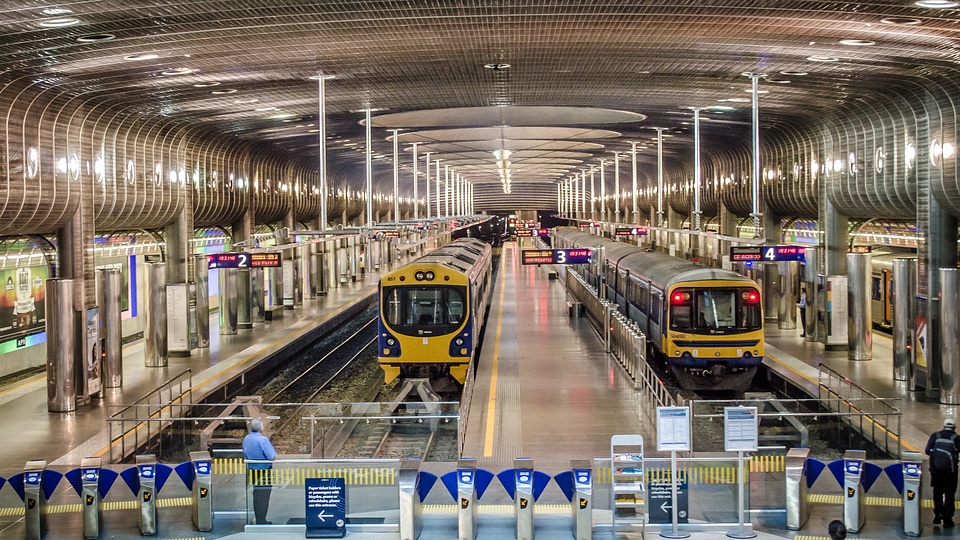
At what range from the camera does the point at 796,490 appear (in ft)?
34.4

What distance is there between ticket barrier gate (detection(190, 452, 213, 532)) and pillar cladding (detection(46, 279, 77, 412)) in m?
8.70

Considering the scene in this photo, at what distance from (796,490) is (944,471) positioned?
147 centimetres

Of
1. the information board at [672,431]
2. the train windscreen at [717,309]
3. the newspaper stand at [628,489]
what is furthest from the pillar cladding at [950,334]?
the newspaper stand at [628,489]

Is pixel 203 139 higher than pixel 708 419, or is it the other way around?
pixel 203 139

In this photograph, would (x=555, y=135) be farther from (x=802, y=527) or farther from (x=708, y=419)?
(x=802, y=527)

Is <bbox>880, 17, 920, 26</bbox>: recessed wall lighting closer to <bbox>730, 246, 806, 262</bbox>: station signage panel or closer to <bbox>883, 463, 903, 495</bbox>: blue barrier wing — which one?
<bbox>883, 463, 903, 495</bbox>: blue barrier wing

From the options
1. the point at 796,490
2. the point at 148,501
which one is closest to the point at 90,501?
the point at 148,501

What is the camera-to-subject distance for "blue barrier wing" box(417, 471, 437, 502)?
1062cm

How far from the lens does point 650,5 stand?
12945 mm

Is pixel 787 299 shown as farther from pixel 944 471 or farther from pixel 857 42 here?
pixel 944 471

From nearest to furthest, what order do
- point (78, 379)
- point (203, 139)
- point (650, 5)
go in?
point (650, 5), point (78, 379), point (203, 139)

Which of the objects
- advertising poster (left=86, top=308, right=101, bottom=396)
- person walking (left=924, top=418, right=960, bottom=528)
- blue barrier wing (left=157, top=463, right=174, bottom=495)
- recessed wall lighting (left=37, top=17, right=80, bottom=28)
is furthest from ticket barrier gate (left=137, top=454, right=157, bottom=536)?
advertising poster (left=86, top=308, right=101, bottom=396)

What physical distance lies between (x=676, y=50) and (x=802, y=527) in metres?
8.64

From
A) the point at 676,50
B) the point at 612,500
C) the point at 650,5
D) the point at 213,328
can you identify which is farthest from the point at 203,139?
the point at 612,500
